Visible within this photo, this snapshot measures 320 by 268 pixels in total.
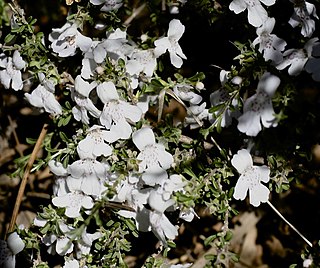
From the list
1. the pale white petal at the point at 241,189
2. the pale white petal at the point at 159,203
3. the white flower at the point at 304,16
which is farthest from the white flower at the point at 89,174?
the white flower at the point at 304,16

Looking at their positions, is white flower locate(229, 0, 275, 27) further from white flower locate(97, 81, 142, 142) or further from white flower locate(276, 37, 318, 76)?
white flower locate(97, 81, 142, 142)

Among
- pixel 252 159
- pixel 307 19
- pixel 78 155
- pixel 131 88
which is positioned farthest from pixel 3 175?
pixel 307 19

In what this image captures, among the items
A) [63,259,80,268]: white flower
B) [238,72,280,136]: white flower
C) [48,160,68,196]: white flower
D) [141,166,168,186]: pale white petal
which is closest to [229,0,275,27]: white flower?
[238,72,280,136]: white flower

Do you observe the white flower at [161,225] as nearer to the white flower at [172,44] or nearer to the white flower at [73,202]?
the white flower at [73,202]

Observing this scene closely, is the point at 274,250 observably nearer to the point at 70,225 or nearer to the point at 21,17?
the point at 70,225

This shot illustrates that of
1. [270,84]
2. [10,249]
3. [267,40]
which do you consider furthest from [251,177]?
[10,249]

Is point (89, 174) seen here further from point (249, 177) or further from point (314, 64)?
point (314, 64)
